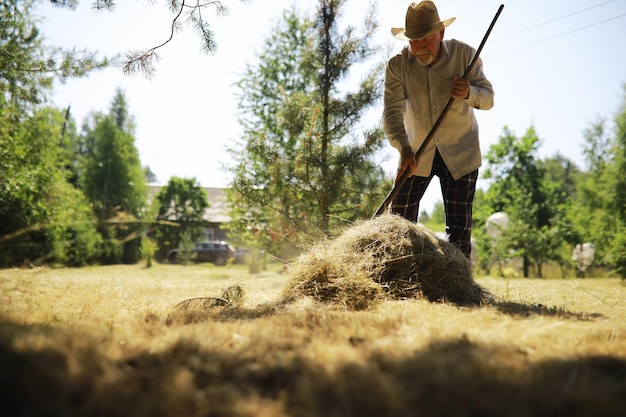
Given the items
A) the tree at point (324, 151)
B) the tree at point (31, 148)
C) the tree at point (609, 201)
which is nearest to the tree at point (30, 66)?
the tree at point (31, 148)

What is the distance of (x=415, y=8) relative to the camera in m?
3.49

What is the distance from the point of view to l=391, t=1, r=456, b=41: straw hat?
3445 mm

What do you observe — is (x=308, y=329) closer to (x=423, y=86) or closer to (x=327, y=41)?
(x=423, y=86)

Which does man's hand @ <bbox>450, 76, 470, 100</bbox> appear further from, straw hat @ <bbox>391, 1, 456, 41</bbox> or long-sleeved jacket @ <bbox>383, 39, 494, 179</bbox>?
straw hat @ <bbox>391, 1, 456, 41</bbox>

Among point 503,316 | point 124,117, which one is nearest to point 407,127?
point 503,316

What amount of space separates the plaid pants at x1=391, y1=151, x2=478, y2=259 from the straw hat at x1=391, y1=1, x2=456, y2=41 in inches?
40.0

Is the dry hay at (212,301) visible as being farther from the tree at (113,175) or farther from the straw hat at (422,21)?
the tree at (113,175)

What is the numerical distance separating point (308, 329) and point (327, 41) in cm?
544

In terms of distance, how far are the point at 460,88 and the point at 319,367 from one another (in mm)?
2708

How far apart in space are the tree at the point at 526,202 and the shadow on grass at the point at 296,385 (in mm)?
14288

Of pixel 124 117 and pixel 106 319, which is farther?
pixel 124 117

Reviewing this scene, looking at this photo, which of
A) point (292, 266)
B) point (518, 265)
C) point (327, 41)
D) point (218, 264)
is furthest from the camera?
point (218, 264)

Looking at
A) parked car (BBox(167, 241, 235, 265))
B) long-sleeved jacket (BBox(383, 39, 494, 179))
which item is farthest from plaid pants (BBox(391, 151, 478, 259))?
parked car (BBox(167, 241, 235, 265))

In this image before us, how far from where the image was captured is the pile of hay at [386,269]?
285 centimetres
